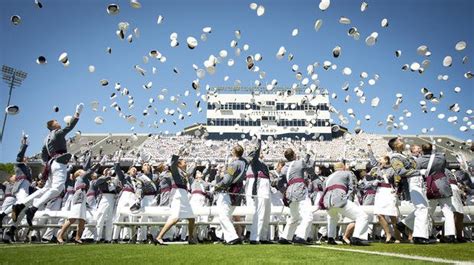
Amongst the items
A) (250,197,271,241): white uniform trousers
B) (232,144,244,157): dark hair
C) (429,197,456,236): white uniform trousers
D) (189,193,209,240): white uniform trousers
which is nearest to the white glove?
(232,144,244,157): dark hair

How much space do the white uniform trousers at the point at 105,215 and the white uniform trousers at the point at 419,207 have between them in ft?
29.5

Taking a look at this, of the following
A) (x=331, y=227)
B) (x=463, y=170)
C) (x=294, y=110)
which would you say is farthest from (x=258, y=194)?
(x=294, y=110)

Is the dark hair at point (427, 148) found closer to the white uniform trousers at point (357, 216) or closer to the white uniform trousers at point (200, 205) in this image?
the white uniform trousers at point (357, 216)

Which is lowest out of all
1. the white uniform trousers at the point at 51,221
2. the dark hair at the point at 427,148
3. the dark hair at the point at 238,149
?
the white uniform trousers at the point at 51,221

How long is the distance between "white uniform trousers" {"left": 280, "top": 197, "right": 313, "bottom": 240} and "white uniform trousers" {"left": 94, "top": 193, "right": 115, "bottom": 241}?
5879 mm

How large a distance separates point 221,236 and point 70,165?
21.0 feet

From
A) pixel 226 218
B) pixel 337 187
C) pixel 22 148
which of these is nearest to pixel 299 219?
pixel 337 187

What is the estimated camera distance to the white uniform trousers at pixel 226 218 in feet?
31.0

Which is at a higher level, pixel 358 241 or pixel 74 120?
pixel 74 120

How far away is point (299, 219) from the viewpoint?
10.0 m

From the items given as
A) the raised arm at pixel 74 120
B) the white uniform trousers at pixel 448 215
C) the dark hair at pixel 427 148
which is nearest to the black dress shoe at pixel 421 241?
the white uniform trousers at pixel 448 215

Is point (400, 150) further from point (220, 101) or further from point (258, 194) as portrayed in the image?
point (220, 101)

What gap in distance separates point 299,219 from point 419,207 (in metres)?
2.98

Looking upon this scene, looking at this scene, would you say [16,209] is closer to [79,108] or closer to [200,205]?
[79,108]
